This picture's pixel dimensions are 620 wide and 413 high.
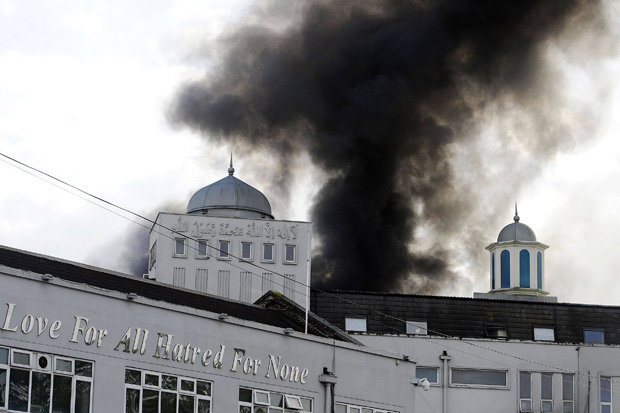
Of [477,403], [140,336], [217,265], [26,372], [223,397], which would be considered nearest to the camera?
[26,372]

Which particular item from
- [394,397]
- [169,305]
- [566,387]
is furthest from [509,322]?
[169,305]

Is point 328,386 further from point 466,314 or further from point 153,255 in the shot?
point 153,255

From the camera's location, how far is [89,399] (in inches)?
1369

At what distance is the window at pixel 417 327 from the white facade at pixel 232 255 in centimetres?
1404

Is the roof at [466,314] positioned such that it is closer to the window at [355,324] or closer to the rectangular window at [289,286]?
the window at [355,324]

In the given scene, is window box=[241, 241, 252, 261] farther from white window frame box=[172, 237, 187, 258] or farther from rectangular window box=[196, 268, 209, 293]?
white window frame box=[172, 237, 187, 258]

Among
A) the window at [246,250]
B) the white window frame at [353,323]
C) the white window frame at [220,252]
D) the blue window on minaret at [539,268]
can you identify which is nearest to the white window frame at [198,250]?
the white window frame at [220,252]

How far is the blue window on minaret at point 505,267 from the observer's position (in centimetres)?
9731

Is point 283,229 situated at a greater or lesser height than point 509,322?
greater

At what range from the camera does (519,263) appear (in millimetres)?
96938

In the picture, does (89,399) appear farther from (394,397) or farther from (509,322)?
(509,322)

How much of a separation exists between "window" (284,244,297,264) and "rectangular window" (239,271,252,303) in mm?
3062

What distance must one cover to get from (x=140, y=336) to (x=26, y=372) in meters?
Result: 4.25

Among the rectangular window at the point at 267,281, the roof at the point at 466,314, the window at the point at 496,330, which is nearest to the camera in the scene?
the roof at the point at 466,314
